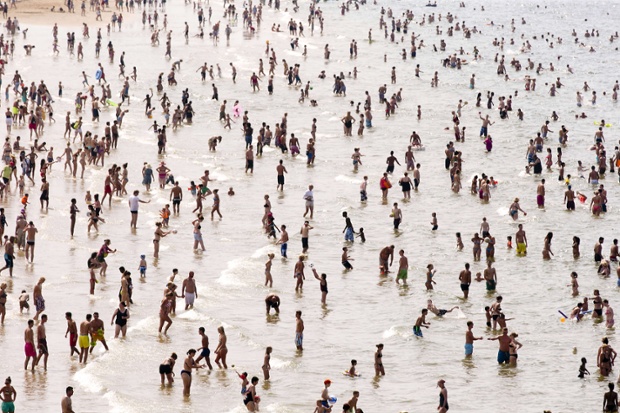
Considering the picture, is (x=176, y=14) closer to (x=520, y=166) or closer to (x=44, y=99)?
(x=44, y=99)

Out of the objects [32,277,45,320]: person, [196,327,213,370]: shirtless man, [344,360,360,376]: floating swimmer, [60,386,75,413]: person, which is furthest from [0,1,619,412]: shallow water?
[60,386,75,413]: person

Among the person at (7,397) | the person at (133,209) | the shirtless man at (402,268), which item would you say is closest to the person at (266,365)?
the person at (7,397)

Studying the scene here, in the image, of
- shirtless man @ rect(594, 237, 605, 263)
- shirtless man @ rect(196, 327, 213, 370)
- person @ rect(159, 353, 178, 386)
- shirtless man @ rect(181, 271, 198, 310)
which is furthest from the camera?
shirtless man @ rect(594, 237, 605, 263)

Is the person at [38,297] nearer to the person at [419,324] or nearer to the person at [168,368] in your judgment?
the person at [168,368]

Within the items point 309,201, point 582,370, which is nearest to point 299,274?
point 309,201

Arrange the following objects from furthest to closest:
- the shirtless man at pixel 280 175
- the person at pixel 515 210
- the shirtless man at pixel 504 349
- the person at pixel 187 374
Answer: the shirtless man at pixel 280 175 < the person at pixel 515 210 < the shirtless man at pixel 504 349 < the person at pixel 187 374

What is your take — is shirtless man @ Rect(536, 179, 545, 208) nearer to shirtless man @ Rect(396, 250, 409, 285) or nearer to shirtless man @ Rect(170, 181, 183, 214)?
shirtless man @ Rect(396, 250, 409, 285)
